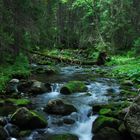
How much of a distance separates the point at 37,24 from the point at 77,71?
14.2ft

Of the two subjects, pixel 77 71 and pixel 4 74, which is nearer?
pixel 4 74

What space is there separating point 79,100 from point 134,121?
4.93 m

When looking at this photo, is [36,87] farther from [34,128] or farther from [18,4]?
[18,4]

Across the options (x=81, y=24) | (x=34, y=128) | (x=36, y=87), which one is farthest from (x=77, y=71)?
(x=81, y=24)

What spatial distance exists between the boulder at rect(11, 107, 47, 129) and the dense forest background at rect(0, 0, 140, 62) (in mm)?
6291

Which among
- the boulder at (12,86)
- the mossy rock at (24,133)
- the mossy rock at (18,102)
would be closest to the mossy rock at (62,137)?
the mossy rock at (24,133)

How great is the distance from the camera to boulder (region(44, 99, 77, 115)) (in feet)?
37.0

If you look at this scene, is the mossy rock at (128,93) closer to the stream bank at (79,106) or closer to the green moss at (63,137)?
the stream bank at (79,106)

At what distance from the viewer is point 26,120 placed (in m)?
9.82

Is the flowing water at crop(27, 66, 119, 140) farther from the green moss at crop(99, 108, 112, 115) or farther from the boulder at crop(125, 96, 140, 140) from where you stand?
the boulder at crop(125, 96, 140, 140)

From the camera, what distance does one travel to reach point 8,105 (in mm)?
12023

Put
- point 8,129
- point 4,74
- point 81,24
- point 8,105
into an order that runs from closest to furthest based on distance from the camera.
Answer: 1. point 8,129
2. point 8,105
3. point 4,74
4. point 81,24

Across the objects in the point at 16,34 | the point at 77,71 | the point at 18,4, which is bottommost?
the point at 77,71

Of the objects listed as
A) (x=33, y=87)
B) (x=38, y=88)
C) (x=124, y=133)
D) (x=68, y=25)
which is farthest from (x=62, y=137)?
(x=68, y=25)
